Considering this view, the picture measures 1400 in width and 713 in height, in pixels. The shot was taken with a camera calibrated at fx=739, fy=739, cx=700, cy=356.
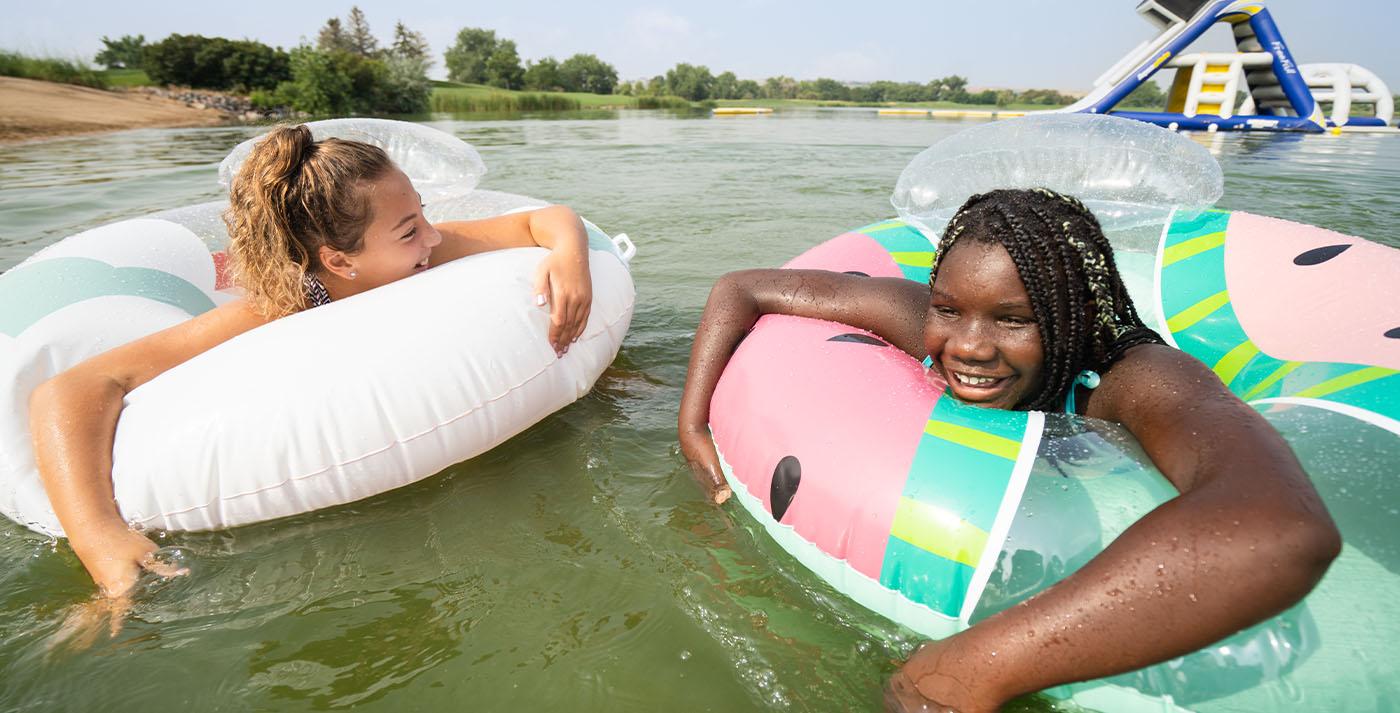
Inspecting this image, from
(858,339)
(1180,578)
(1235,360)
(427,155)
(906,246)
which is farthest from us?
(427,155)

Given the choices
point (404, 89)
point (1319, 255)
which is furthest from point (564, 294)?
point (404, 89)

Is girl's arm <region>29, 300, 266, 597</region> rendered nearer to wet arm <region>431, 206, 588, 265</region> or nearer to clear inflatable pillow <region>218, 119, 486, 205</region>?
wet arm <region>431, 206, 588, 265</region>

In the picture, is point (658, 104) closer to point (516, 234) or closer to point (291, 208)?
point (516, 234)

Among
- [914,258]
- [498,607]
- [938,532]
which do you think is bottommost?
[498,607]

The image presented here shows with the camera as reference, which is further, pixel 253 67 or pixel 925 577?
pixel 253 67

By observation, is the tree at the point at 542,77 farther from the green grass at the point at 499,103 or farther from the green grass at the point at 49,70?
the green grass at the point at 49,70

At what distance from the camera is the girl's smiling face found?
1.69 m

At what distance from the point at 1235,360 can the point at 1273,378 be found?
10.2 inches

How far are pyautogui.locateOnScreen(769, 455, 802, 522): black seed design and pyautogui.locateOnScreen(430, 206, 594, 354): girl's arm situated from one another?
1046mm

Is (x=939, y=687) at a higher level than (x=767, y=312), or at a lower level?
lower

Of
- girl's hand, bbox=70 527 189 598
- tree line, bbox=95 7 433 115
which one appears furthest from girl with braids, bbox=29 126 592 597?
tree line, bbox=95 7 433 115

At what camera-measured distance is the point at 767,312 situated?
2473 mm

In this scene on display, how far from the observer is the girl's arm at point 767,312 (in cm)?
222

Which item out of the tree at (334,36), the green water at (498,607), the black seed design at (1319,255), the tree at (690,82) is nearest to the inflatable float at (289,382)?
the green water at (498,607)
